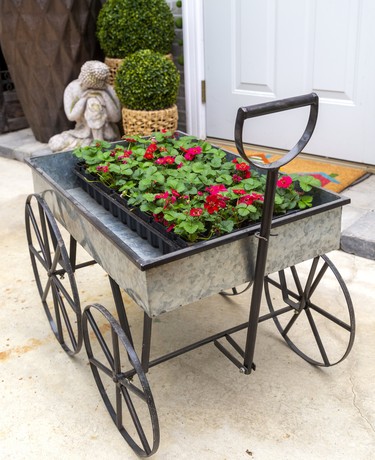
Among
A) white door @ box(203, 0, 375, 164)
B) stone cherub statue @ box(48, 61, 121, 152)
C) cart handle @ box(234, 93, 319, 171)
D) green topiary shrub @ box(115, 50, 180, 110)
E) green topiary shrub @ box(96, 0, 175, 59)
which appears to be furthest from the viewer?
stone cherub statue @ box(48, 61, 121, 152)

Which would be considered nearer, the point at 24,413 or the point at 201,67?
the point at 24,413

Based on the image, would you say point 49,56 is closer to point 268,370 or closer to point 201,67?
point 201,67

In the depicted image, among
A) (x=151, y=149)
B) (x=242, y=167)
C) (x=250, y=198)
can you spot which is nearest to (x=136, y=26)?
(x=151, y=149)

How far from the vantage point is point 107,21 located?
3686 mm

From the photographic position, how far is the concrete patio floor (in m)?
1.61

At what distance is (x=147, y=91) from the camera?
3.45 meters

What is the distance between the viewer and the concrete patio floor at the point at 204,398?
1.61 m

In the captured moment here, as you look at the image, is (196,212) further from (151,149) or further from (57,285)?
(57,285)

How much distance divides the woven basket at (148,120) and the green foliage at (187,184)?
140cm

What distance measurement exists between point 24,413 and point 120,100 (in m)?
2.33

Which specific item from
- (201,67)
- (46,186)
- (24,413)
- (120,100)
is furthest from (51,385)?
(201,67)

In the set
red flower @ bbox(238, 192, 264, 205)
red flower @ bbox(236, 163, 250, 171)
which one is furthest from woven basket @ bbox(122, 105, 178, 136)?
red flower @ bbox(238, 192, 264, 205)

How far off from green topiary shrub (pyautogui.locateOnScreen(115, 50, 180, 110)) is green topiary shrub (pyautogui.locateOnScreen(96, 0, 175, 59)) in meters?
0.16

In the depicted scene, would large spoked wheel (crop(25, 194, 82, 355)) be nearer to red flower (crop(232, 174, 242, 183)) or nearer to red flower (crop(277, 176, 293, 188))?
red flower (crop(232, 174, 242, 183))
